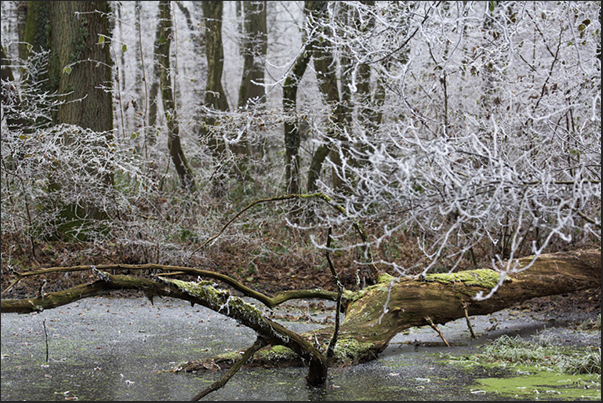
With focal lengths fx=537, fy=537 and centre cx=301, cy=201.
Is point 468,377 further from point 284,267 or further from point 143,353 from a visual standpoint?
point 284,267

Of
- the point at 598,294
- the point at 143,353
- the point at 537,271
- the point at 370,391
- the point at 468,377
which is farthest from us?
the point at 598,294

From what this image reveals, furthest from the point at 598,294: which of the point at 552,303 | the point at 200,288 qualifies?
the point at 200,288

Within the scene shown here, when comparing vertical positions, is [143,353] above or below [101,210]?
below

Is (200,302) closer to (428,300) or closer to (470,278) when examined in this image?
(428,300)

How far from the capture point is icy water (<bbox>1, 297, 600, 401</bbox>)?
3770 mm

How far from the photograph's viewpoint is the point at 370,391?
12.7 ft

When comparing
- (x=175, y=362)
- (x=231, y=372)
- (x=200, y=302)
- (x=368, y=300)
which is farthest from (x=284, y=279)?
(x=231, y=372)

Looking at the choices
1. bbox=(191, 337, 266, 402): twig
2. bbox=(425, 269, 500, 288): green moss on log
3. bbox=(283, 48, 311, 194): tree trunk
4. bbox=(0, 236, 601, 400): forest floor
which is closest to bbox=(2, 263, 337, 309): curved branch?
bbox=(191, 337, 266, 402): twig

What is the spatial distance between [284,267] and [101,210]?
9.53 ft

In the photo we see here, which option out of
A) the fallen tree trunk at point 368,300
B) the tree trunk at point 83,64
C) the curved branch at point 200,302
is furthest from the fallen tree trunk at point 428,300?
the tree trunk at point 83,64

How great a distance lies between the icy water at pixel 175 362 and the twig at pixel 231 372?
338mm

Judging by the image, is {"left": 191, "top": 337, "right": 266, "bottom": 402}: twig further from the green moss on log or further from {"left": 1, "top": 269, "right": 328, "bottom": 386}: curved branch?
the green moss on log

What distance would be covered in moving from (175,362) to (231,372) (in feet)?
4.38

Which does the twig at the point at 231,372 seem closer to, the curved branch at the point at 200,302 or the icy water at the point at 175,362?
the curved branch at the point at 200,302
